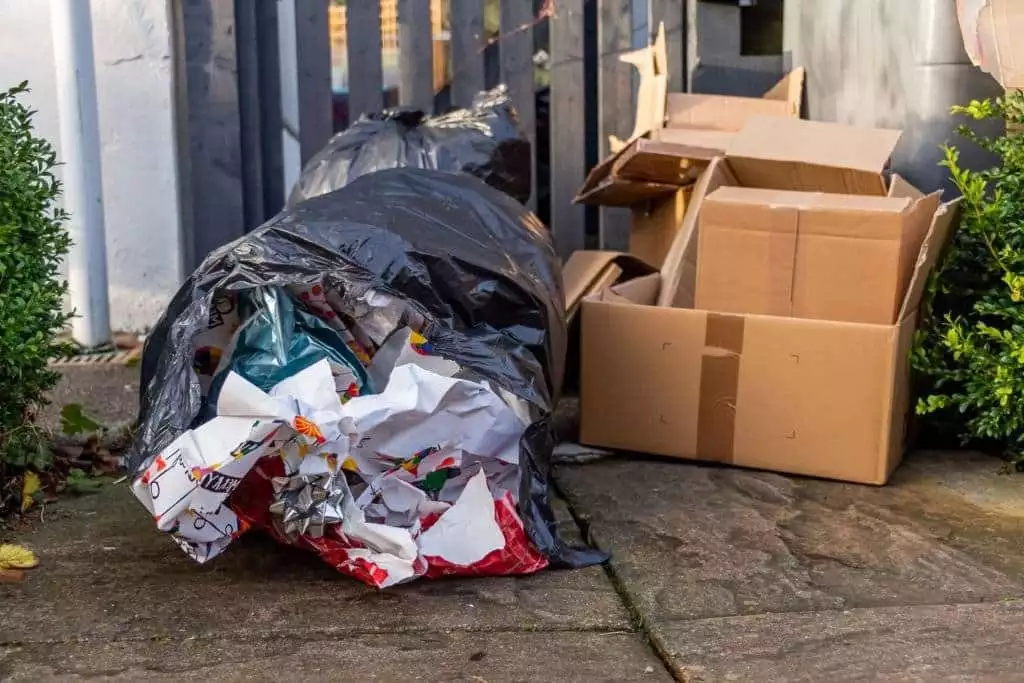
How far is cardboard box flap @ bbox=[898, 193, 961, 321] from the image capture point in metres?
2.88

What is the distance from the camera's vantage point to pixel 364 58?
15.0ft

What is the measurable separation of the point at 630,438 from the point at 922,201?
1015 mm

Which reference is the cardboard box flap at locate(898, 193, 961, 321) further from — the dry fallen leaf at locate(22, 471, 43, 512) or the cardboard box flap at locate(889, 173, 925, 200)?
the dry fallen leaf at locate(22, 471, 43, 512)

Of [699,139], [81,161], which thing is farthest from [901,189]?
[81,161]

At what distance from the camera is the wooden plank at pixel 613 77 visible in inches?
179

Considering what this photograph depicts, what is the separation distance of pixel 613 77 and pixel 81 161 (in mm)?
2125

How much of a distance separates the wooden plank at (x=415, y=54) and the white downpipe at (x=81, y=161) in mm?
1206

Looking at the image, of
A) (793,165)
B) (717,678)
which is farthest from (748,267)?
(717,678)

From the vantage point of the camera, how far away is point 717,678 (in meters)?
1.97

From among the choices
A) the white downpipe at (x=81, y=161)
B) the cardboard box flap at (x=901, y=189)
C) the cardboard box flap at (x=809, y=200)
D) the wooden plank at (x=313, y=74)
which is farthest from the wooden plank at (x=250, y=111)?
the cardboard box flap at (x=901, y=189)

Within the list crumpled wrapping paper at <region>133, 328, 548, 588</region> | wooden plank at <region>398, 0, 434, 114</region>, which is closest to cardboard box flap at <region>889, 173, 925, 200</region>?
crumpled wrapping paper at <region>133, 328, 548, 588</region>

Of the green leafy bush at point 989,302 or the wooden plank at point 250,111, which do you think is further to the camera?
the wooden plank at point 250,111

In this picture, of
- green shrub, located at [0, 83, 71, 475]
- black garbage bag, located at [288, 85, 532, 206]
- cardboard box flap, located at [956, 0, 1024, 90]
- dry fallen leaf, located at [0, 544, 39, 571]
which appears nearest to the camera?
dry fallen leaf, located at [0, 544, 39, 571]

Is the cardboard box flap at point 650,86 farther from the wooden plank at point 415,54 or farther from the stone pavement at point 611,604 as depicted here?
the stone pavement at point 611,604
